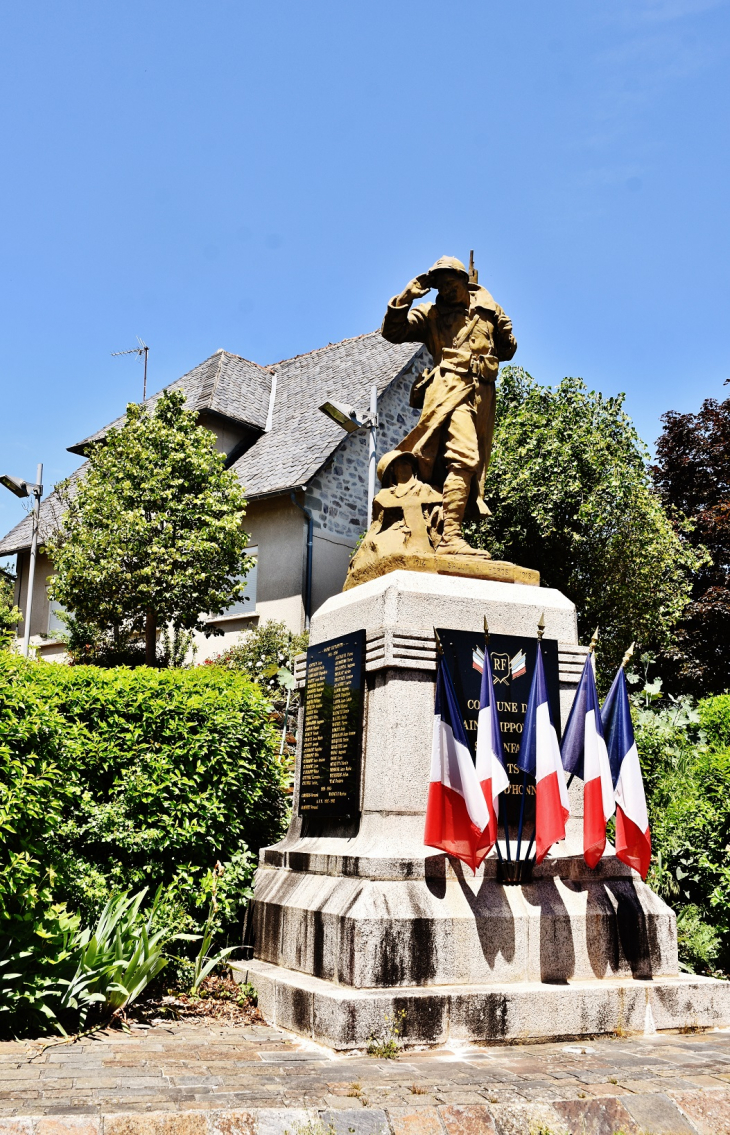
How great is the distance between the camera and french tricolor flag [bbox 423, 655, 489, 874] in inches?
246

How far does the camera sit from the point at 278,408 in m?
27.0

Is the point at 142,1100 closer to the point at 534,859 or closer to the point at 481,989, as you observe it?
the point at 481,989

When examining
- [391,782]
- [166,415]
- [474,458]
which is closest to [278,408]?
[166,415]

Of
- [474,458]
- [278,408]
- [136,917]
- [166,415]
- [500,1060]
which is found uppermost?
[278,408]

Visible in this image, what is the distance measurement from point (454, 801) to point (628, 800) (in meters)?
1.29

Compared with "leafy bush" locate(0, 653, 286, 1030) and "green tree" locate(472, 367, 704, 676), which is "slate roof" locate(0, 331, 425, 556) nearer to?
"green tree" locate(472, 367, 704, 676)

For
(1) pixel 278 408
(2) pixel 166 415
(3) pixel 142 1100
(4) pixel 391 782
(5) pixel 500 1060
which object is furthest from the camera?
(1) pixel 278 408

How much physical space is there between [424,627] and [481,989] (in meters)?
2.29

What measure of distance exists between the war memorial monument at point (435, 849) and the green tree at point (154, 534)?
37.2ft

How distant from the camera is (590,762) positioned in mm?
6688

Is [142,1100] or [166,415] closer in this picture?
[142,1100]

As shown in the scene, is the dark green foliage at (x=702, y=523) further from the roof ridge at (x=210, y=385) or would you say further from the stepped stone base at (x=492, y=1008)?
the stepped stone base at (x=492, y=1008)

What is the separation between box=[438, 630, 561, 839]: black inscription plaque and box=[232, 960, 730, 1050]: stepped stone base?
111 centimetres

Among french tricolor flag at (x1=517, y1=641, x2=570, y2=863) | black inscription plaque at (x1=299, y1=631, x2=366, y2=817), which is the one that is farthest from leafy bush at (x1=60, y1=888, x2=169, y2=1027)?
french tricolor flag at (x1=517, y1=641, x2=570, y2=863)
